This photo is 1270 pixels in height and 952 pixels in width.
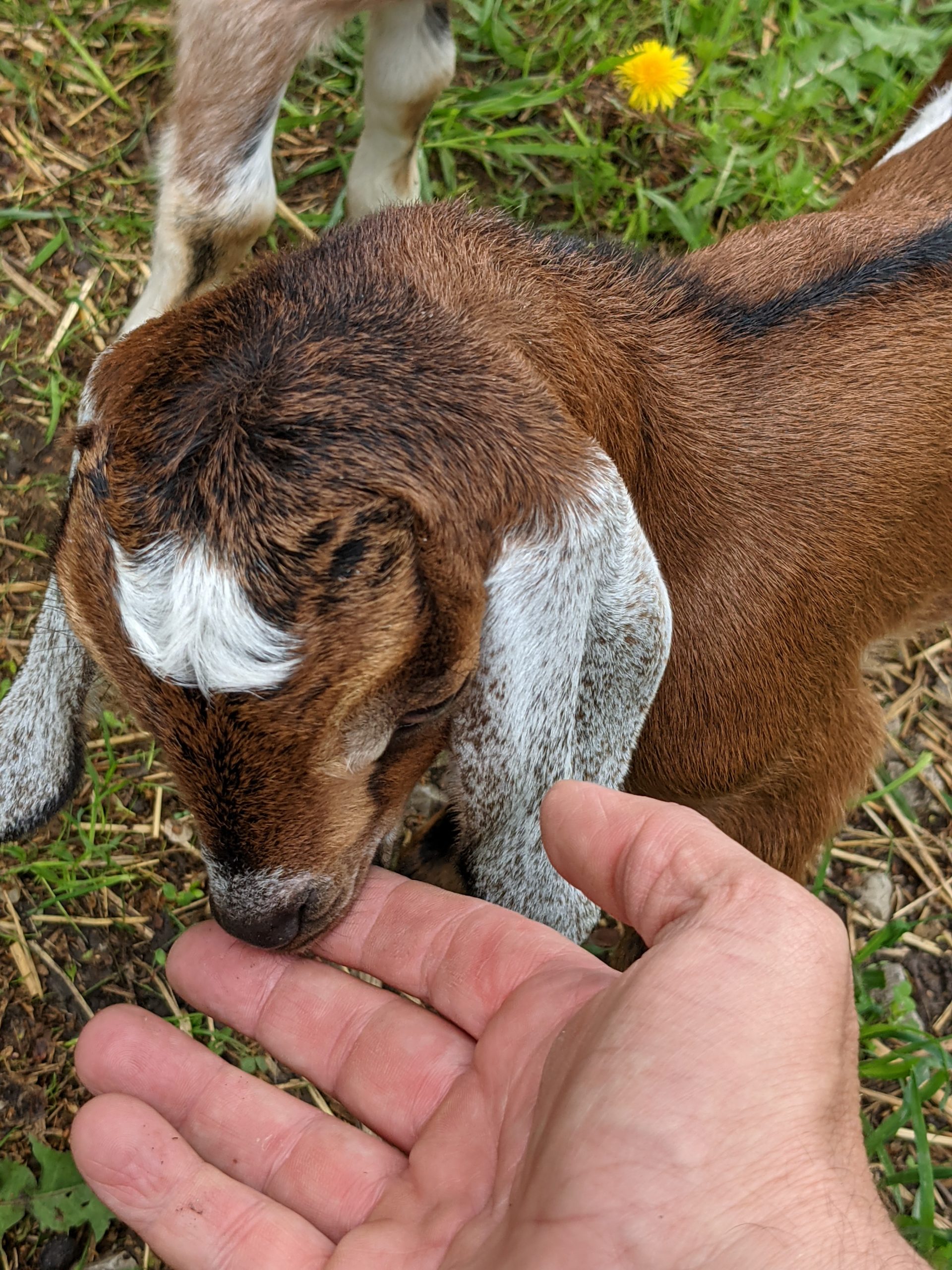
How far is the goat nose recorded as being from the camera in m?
2.27

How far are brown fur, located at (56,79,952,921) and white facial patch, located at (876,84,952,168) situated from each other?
0.34 meters

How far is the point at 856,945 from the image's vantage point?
3826mm

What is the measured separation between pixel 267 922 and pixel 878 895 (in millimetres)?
2419

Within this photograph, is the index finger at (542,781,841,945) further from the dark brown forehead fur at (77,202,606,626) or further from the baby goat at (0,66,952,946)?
the dark brown forehead fur at (77,202,606,626)

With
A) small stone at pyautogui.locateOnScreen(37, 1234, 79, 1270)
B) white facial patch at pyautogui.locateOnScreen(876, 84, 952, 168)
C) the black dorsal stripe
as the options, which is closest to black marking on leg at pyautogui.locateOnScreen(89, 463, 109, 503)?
the black dorsal stripe

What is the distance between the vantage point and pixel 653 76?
14.2ft

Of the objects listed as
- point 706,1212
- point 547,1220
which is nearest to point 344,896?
→ point 547,1220

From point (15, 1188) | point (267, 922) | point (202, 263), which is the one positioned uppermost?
point (202, 263)

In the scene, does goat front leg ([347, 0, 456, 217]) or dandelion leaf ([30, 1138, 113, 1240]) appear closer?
dandelion leaf ([30, 1138, 113, 1240])

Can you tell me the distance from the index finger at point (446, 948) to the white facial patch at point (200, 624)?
85 centimetres

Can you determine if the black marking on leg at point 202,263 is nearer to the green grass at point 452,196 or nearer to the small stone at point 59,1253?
the green grass at point 452,196

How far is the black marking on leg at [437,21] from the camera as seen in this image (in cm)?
375

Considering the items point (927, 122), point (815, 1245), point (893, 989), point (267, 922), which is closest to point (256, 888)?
point (267, 922)

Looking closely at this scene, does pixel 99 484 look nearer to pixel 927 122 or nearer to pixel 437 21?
pixel 437 21
